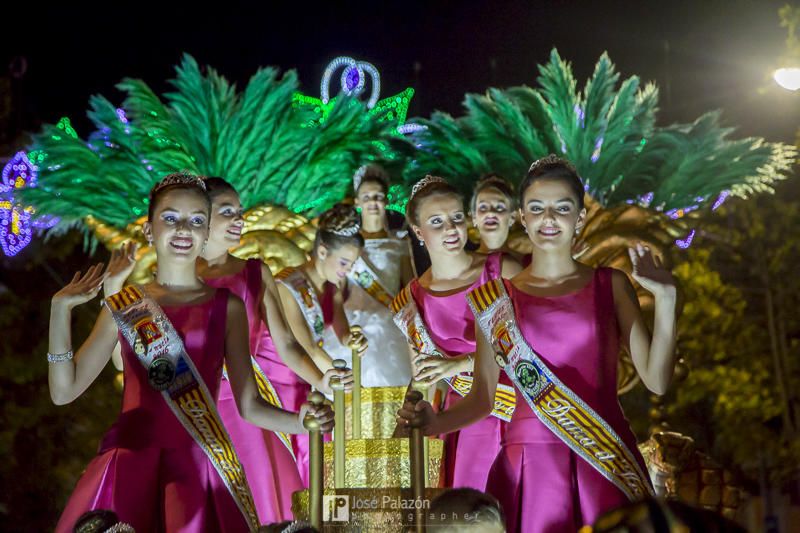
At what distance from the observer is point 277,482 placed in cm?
700

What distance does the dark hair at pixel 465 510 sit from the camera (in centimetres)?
401

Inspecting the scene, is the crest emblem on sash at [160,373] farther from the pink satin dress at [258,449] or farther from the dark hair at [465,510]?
the dark hair at [465,510]

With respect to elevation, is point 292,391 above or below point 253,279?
below

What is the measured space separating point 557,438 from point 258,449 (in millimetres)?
2266

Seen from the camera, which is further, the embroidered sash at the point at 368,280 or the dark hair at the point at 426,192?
the embroidered sash at the point at 368,280

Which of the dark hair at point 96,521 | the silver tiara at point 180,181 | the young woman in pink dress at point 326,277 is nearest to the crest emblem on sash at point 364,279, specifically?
the young woman in pink dress at point 326,277

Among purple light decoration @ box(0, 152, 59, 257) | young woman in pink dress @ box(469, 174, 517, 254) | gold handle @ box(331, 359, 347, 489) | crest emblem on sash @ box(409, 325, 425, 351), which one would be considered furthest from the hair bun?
purple light decoration @ box(0, 152, 59, 257)

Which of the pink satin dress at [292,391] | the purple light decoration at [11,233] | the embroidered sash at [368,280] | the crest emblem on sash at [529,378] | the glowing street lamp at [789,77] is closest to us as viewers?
the crest emblem on sash at [529,378]

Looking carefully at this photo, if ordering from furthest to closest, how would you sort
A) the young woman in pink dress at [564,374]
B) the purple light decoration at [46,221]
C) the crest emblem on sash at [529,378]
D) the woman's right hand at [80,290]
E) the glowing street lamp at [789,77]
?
the glowing street lamp at [789,77] < the purple light decoration at [46,221] < the woman's right hand at [80,290] < the crest emblem on sash at [529,378] < the young woman in pink dress at [564,374]

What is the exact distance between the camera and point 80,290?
17.9 ft

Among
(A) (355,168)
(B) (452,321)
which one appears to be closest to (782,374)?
(A) (355,168)

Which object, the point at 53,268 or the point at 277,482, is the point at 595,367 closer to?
the point at 277,482

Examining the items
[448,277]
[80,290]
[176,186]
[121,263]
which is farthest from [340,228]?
[80,290]

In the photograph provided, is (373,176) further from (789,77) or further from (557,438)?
(557,438)
